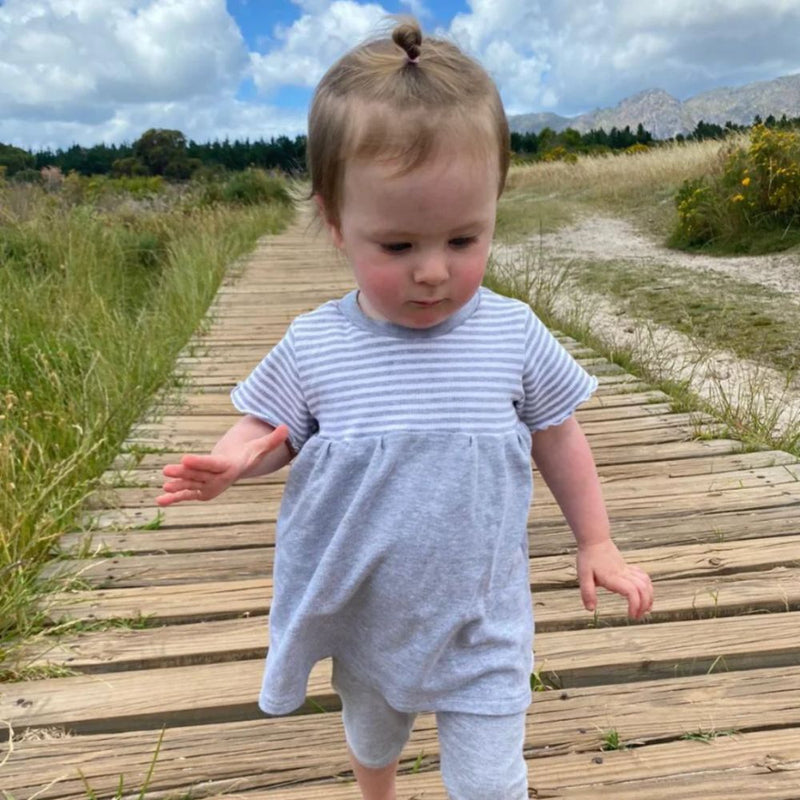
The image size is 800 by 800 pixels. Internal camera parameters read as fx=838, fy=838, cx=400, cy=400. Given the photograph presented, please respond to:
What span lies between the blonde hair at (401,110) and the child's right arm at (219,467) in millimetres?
375

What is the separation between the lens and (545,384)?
141cm

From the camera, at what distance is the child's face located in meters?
1.17

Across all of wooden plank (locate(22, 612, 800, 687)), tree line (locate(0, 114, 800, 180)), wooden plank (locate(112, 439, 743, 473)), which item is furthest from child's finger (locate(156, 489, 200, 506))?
tree line (locate(0, 114, 800, 180))

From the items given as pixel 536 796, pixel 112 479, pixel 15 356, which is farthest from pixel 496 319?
pixel 15 356

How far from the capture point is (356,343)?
1.36 m

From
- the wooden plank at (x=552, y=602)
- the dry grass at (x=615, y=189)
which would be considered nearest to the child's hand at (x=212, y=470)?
the wooden plank at (x=552, y=602)

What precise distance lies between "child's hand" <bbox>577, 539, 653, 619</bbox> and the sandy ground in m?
2.53

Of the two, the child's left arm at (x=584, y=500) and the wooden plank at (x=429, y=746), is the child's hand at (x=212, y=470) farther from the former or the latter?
the wooden plank at (x=429, y=746)

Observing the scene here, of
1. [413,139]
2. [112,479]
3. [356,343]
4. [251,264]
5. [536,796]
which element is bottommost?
[251,264]

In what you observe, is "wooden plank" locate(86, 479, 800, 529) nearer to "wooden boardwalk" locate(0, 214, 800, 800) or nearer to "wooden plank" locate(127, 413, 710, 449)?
"wooden boardwalk" locate(0, 214, 800, 800)

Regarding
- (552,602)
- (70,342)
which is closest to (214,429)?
(70,342)

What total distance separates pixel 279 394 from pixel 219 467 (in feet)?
0.59

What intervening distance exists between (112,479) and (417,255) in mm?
2336

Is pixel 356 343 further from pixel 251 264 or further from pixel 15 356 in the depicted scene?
pixel 251 264
